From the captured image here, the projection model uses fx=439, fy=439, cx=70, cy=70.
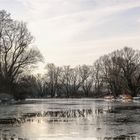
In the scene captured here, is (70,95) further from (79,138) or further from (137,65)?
(79,138)

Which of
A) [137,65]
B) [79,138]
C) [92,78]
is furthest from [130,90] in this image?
[79,138]

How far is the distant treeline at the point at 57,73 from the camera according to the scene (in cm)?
8225

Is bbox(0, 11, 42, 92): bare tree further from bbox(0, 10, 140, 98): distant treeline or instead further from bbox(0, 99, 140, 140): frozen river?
bbox(0, 99, 140, 140): frozen river

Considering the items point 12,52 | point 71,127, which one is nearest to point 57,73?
point 12,52

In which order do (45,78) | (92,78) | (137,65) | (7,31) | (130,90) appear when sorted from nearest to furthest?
(7,31)
(130,90)
(137,65)
(92,78)
(45,78)

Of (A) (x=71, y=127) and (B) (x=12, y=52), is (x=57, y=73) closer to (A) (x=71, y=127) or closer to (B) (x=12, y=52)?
(B) (x=12, y=52)

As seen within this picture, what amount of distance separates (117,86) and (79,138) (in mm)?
111444

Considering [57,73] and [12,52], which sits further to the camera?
[57,73]

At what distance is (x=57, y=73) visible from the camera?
18725cm

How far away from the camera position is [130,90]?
11419cm

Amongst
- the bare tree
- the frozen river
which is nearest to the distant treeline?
the bare tree

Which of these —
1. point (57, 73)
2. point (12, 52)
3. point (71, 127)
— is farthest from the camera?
point (57, 73)

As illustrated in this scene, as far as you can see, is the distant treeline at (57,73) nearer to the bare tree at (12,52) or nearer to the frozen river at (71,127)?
the bare tree at (12,52)

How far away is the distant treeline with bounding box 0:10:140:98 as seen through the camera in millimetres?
82250
